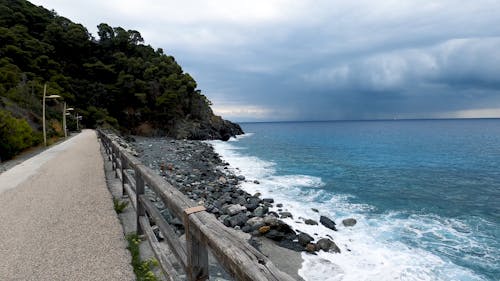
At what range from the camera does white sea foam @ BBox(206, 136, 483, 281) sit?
7.96 metres

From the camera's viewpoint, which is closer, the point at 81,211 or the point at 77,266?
the point at 77,266

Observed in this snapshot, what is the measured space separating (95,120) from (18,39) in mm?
21796

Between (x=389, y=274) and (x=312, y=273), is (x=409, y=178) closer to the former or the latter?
(x=389, y=274)

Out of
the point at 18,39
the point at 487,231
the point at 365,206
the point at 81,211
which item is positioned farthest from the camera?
the point at 18,39

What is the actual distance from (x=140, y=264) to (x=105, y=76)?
77.3 m

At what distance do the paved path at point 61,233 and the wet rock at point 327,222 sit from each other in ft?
27.0

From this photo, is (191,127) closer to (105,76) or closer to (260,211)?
(105,76)

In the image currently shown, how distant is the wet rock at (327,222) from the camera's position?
36.4 feet

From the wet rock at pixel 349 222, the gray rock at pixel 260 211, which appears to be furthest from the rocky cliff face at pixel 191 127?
the wet rock at pixel 349 222

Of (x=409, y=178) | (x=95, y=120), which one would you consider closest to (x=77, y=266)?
(x=409, y=178)

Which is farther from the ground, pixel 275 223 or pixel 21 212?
pixel 21 212

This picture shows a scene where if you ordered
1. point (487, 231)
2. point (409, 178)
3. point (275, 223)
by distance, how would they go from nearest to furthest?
point (275, 223), point (487, 231), point (409, 178)

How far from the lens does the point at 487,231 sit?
454 inches

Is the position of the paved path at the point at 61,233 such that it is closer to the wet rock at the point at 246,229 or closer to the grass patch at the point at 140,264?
the grass patch at the point at 140,264
